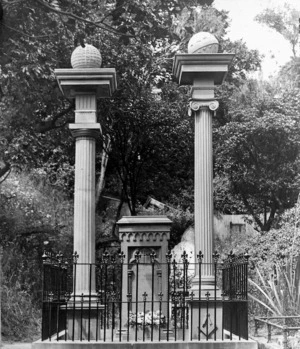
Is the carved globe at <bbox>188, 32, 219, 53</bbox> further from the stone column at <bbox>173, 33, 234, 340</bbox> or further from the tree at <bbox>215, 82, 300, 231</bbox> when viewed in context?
the tree at <bbox>215, 82, 300, 231</bbox>

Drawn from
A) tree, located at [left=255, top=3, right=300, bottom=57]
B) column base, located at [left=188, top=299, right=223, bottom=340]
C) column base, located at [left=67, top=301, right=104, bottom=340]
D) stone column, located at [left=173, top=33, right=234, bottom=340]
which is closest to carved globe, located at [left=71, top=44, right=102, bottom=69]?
stone column, located at [left=173, top=33, right=234, bottom=340]

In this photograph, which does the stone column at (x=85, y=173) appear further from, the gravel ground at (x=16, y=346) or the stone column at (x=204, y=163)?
the gravel ground at (x=16, y=346)

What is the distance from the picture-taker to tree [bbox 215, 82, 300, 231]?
819 inches

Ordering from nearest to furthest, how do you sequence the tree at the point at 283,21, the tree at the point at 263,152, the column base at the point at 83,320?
the column base at the point at 83,320 < the tree at the point at 263,152 < the tree at the point at 283,21

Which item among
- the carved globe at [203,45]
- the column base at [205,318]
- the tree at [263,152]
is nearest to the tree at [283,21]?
the tree at [263,152]

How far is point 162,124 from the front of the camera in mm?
22578

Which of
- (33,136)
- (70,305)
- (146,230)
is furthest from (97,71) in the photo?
(33,136)

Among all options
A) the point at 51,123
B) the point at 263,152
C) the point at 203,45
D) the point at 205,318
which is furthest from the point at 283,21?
the point at 205,318

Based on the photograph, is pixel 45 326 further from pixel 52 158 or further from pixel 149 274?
pixel 52 158

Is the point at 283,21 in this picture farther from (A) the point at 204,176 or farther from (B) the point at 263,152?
(A) the point at 204,176

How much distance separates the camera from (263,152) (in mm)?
21375

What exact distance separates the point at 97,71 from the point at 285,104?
12188 mm

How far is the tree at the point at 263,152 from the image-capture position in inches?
819

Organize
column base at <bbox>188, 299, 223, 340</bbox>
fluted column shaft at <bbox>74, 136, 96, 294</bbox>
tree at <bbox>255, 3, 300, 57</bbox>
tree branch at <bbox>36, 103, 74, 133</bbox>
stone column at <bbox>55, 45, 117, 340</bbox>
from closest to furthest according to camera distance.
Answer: column base at <bbox>188, 299, 223, 340</bbox> → stone column at <bbox>55, 45, 117, 340</bbox> → fluted column shaft at <bbox>74, 136, 96, 294</bbox> → tree branch at <bbox>36, 103, 74, 133</bbox> → tree at <bbox>255, 3, 300, 57</bbox>
